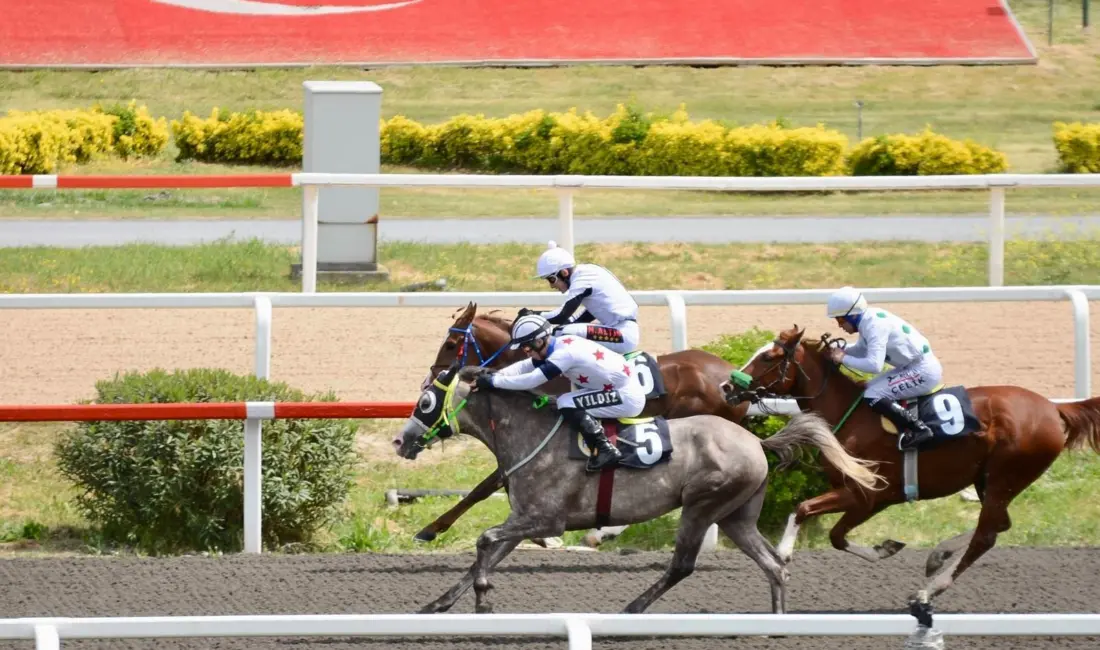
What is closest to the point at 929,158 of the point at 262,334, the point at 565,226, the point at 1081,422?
the point at 565,226

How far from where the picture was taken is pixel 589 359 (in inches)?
268

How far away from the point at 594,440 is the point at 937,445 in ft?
5.49

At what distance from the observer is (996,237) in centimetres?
992

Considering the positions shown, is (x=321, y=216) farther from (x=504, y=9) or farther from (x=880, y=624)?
(x=504, y=9)

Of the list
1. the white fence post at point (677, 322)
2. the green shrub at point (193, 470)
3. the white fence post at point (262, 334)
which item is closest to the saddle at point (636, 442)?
the white fence post at point (677, 322)

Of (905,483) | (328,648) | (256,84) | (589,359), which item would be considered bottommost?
(328,648)

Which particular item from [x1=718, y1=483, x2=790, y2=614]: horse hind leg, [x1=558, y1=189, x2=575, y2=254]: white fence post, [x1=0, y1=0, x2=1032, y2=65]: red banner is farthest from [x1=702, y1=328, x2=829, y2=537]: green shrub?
[x1=0, y1=0, x2=1032, y2=65]: red banner

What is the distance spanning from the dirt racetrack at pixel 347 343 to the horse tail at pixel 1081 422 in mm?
2493

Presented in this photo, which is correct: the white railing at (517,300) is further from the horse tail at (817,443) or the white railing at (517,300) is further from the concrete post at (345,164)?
the concrete post at (345,164)

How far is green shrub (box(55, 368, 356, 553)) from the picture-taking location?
25.5 ft

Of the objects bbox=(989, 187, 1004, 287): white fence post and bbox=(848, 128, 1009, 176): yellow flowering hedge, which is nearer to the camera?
bbox=(989, 187, 1004, 287): white fence post

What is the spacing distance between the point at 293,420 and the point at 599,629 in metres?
4.43

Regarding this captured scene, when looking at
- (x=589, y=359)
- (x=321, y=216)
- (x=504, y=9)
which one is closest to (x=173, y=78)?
(x=504, y=9)

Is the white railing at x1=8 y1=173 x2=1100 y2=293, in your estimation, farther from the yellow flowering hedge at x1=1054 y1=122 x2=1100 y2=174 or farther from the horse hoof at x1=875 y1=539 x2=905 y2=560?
the yellow flowering hedge at x1=1054 y1=122 x2=1100 y2=174
